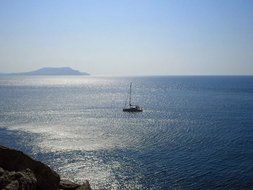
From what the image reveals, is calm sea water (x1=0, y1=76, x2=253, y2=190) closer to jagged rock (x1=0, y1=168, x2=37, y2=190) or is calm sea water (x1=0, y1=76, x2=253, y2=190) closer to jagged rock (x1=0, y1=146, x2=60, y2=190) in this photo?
jagged rock (x1=0, y1=146, x2=60, y2=190)

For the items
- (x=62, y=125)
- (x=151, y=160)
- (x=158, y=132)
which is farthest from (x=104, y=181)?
(x=62, y=125)

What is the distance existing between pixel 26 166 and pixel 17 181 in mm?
5043

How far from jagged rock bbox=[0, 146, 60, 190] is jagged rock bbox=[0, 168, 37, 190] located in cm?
321

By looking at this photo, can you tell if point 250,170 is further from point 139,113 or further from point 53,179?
point 139,113

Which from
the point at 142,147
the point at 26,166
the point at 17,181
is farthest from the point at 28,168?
the point at 142,147

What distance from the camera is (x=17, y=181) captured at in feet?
81.9

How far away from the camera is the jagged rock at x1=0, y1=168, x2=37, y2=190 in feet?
79.9

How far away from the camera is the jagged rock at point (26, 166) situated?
2986 centimetres

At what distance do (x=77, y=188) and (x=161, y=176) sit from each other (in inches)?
1019

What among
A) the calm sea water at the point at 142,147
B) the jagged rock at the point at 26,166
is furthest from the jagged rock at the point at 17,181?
the calm sea water at the point at 142,147

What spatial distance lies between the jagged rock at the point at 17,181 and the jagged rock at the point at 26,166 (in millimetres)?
3207

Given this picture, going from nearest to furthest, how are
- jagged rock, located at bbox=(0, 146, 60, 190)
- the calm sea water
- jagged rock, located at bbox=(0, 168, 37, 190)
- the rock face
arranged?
jagged rock, located at bbox=(0, 168, 37, 190) → the rock face → jagged rock, located at bbox=(0, 146, 60, 190) → the calm sea water

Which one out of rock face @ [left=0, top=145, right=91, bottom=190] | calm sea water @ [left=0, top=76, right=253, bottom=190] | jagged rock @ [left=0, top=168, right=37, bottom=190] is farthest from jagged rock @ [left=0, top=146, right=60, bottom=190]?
calm sea water @ [left=0, top=76, right=253, bottom=190]

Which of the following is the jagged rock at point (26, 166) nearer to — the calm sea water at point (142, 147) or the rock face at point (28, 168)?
the rock face at point (28, 168)
